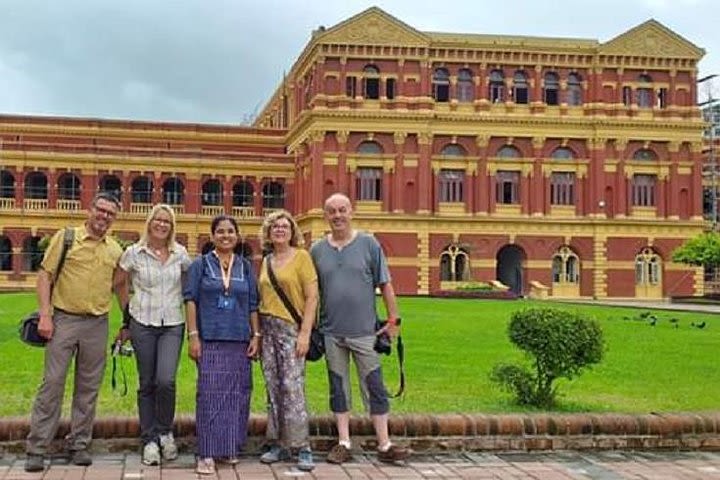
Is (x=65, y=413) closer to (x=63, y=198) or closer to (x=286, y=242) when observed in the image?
(x=286, y=242)


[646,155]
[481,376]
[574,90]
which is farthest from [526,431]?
[646,155]

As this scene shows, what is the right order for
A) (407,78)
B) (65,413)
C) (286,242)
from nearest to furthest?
1. (286,242)
2. (65,413)
3. (407,78)

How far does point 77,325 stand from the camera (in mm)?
6734

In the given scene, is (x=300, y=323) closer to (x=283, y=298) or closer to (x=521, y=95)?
(x=283, y=298)


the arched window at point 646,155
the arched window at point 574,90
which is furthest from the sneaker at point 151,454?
the arched window at point 646,155

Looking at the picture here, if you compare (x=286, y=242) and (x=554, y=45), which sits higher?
(x=554, y=45)

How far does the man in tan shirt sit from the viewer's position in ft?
21.7

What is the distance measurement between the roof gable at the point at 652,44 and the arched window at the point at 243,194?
21653 millimetres

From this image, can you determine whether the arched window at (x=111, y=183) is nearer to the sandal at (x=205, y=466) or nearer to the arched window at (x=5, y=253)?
the arched window at (x=5, y=253)

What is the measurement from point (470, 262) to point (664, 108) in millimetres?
14024

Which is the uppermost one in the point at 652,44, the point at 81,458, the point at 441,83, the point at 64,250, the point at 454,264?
the point at 652,44

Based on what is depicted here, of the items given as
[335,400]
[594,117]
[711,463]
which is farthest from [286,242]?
[594,117]

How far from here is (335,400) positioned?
22.9 ft

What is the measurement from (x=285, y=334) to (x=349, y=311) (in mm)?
534
